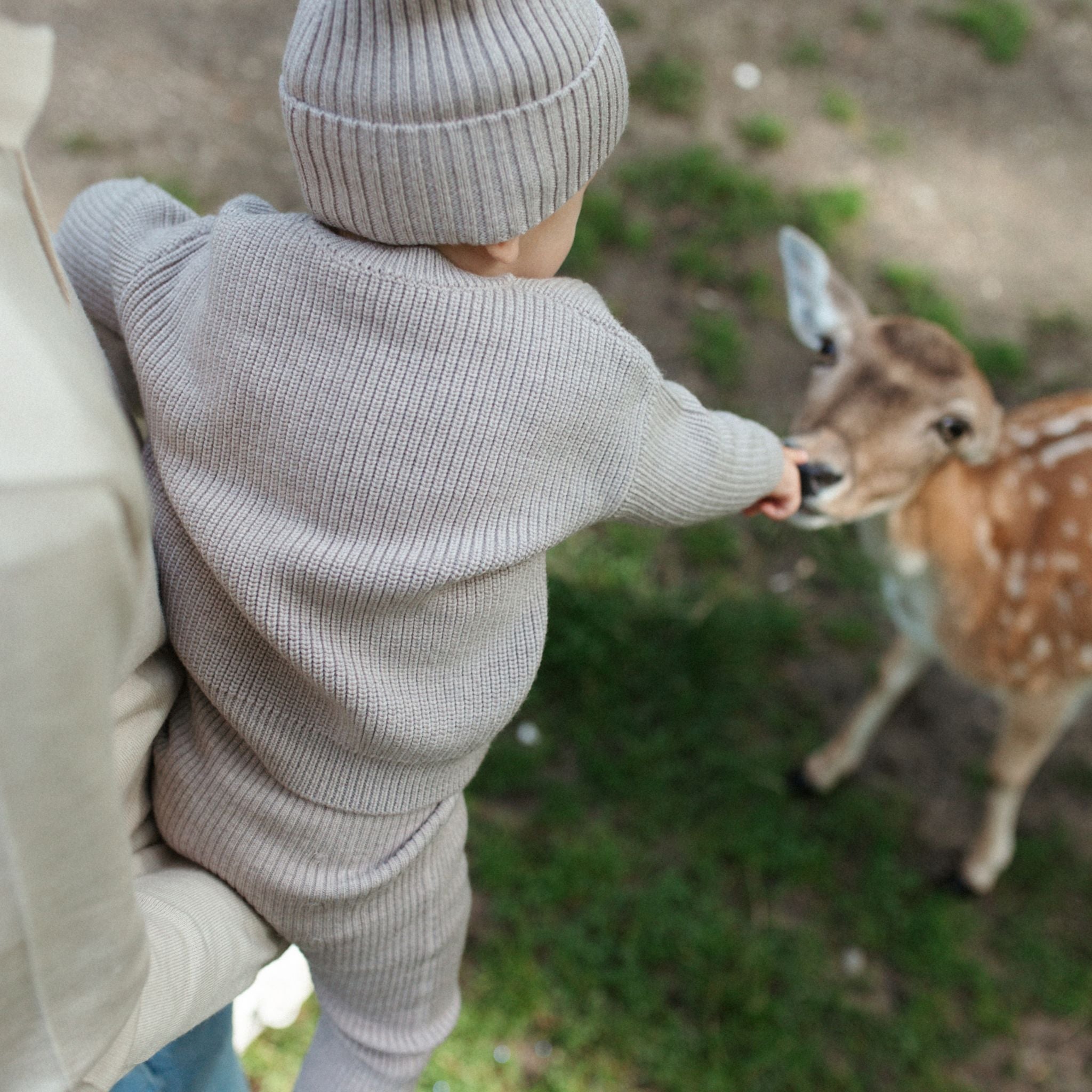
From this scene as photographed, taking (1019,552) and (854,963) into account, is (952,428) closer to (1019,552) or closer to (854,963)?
(1019,552)

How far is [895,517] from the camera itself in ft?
8.95

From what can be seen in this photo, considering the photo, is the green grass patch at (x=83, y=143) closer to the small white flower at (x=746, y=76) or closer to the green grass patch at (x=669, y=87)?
the green grass patch at (x=669, y=87)

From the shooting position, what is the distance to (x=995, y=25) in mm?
4973

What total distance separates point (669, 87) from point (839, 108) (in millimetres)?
716

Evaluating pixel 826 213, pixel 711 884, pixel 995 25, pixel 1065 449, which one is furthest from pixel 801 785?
pixel 995 25

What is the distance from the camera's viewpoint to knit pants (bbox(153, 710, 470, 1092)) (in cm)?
130

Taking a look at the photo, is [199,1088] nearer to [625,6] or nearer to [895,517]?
[895,517]

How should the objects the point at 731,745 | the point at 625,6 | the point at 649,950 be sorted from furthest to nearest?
1. the point at 625,6
2. the point at 731,745
3. the point at 649,950

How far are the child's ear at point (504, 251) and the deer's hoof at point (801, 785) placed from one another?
2.28 meters

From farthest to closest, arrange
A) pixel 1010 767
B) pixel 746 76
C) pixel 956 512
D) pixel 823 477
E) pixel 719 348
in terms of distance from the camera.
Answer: pixel 746 76, pixel 719 348, pixel 1010 767, pixel 956 512, pixel 823 477

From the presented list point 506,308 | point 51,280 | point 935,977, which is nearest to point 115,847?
point 51,280

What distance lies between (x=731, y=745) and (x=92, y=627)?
2784 millimetres

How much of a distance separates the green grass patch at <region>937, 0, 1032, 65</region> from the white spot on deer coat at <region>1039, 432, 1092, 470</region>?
285 cm

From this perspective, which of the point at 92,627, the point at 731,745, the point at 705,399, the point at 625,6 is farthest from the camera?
the point at 625,6
